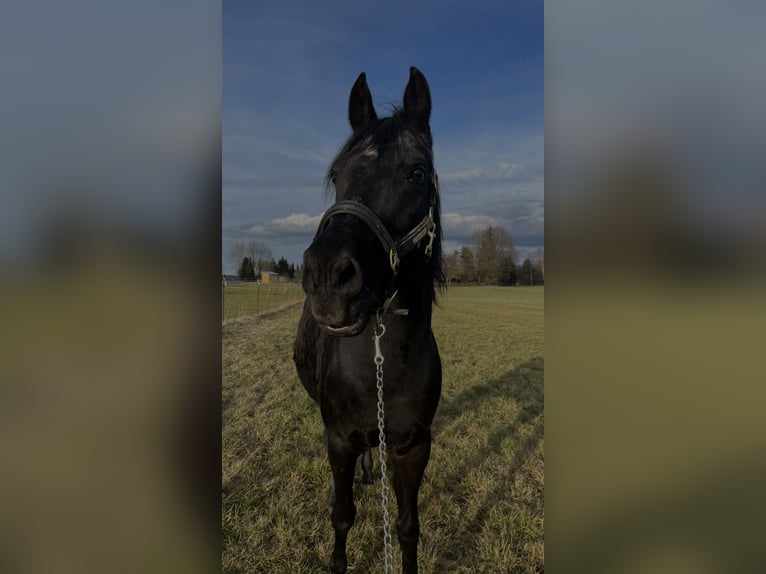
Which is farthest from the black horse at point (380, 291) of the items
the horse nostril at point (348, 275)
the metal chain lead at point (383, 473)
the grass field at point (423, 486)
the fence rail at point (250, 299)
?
the fence rail at point (250, 299)

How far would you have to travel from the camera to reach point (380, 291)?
215cm

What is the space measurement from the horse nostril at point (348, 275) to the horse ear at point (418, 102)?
1499mm

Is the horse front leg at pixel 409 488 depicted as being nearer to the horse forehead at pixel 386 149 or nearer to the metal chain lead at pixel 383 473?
the metal chain lead at pixel 383 473

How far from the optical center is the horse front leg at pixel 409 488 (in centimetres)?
311

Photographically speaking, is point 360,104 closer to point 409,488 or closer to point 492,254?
point 409,488

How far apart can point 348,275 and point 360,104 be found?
1.72 metres

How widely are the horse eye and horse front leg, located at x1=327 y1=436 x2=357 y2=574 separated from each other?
201 cm

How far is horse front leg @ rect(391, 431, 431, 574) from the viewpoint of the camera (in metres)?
3.11
